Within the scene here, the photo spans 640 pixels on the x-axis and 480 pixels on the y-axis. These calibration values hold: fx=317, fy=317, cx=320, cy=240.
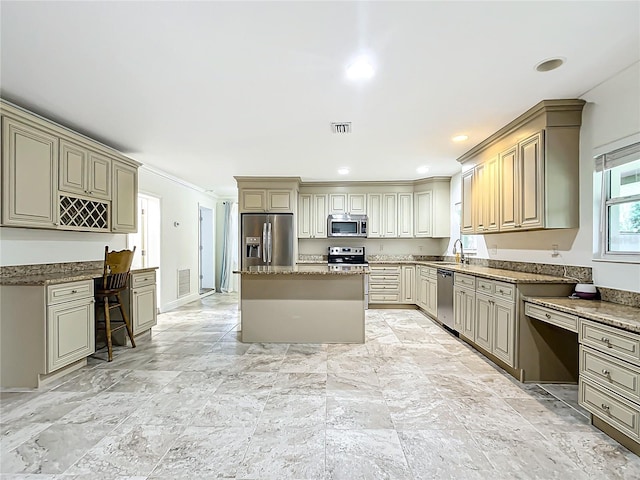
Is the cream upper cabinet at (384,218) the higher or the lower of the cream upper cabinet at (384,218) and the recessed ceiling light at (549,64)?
the lower

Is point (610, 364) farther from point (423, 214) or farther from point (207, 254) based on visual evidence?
point (207, 254)

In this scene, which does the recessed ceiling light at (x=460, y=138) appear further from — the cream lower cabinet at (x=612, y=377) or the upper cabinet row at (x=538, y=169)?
the cream lower cabinet at (x=612, y=377)

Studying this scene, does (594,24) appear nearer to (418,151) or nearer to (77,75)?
(418,151)

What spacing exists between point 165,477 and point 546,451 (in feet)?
7.15

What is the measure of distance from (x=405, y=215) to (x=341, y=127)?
11.3ft

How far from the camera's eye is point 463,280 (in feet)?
12.9

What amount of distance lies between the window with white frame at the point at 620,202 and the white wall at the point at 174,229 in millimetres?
5677

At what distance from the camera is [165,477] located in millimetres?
1683

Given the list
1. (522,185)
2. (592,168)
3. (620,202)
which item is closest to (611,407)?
(620,202)

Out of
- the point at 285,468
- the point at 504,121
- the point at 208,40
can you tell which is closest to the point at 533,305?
the point at 504,121

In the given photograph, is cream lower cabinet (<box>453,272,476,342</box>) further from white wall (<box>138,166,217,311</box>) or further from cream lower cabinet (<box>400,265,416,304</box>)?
white wall (<box>138,166,217,311</box>)

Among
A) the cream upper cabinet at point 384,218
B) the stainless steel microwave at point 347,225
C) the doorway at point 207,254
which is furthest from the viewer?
the doorway at point 207,254

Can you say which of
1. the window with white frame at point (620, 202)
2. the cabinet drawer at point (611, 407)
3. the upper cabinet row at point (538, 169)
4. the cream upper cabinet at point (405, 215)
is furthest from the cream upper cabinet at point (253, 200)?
the cabinet drawer at point (611, 407)

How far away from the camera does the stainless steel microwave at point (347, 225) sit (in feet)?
20.7
